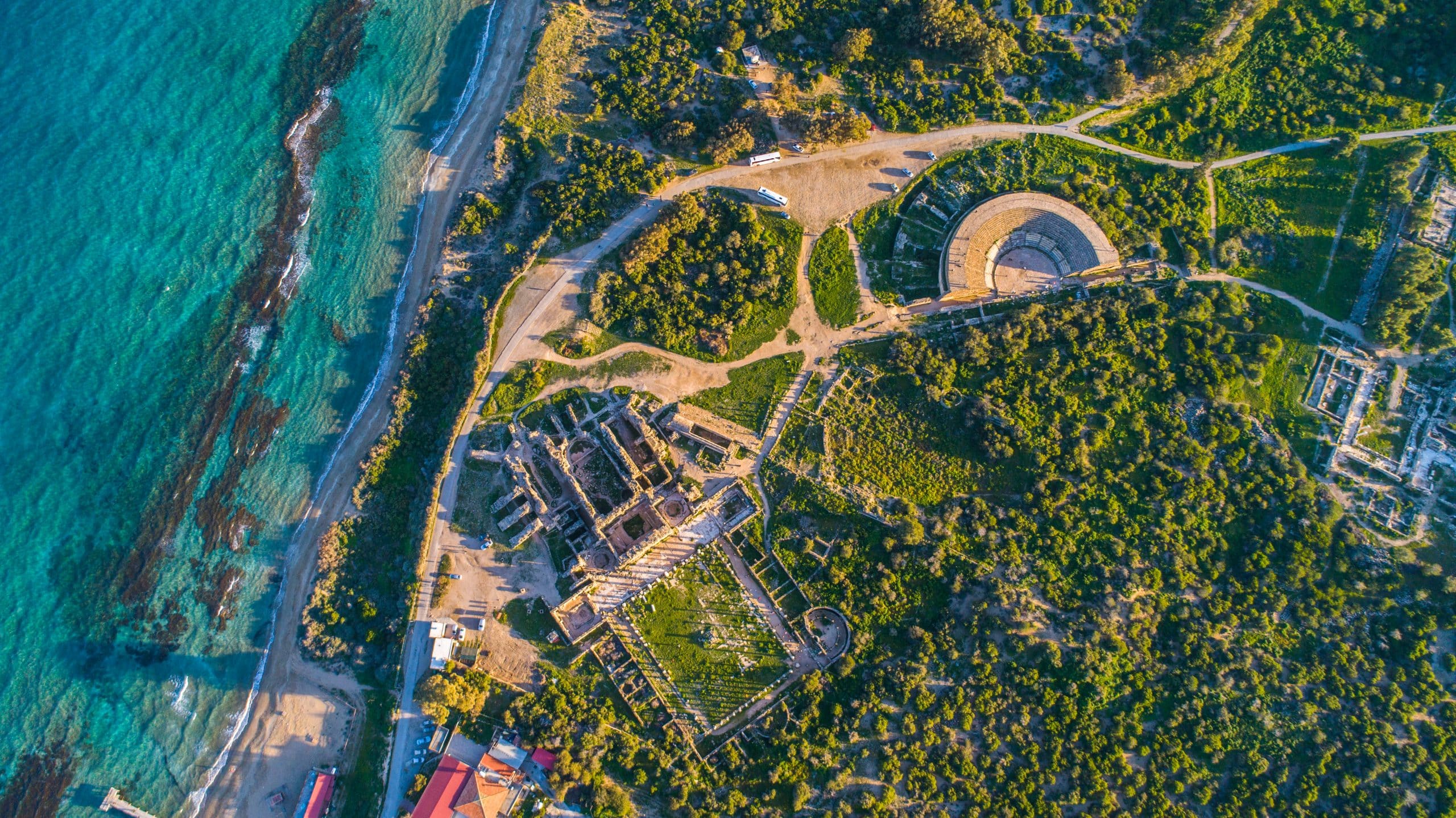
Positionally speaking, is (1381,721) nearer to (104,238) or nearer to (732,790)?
(732,790)

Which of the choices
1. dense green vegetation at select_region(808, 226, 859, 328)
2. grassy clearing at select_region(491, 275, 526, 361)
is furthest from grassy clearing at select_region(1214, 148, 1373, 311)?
grassy clearing at select_region(491, 275, 526, 361)

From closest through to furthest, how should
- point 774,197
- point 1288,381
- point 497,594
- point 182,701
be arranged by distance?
point 497,594
point 182,701
point 1288,381
point 774,197

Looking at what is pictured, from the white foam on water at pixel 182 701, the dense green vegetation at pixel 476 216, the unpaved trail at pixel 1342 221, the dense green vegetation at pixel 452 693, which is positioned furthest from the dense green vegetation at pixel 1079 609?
the dense green vegetation at pixel 476 216

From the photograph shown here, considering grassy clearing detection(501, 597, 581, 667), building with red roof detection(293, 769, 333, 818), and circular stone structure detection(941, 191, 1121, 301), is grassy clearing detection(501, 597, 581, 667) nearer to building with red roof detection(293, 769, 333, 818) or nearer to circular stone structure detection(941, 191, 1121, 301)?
building with red roof detection(293, 769, 333, 818)

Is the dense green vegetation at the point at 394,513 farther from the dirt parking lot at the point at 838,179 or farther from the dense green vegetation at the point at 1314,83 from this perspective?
the dense green vegetation at the point at 1314,83

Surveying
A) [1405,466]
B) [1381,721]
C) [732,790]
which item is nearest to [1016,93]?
[1405,466]

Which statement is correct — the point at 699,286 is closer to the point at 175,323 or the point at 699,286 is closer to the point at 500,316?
the point at 500,316

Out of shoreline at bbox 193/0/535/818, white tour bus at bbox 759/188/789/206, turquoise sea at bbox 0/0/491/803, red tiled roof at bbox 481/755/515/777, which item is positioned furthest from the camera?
white tour bus at bbox 759/188/789/206

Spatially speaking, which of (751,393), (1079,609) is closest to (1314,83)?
(1079,609)
